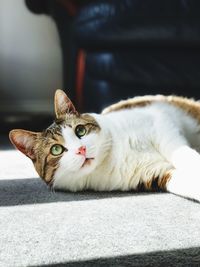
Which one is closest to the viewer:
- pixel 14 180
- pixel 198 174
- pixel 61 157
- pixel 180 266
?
pixel 180 266

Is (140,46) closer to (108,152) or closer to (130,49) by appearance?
(130,49)

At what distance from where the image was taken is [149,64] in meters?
1.92

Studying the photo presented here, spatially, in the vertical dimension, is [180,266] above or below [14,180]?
above

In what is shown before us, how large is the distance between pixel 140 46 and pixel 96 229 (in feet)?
3.69

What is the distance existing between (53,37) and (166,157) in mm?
1805

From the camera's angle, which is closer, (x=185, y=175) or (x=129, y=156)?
(x=185, y=175)

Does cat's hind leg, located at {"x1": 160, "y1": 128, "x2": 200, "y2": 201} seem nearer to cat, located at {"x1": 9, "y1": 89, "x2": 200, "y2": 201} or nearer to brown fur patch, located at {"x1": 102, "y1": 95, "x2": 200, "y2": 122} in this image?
cat, located at {"x1": 9, "y1": 89, "x2": 200, "y2": 201}

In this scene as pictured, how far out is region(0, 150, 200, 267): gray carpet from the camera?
31.0 inches

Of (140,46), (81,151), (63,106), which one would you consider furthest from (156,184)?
(140,46)

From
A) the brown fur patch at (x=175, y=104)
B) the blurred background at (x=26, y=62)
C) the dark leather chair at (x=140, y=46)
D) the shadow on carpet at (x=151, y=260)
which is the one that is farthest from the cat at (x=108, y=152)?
the blurred background at (x=26, y=62)

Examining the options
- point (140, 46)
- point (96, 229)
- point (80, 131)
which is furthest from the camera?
point (140, 46)

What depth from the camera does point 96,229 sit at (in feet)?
3.06

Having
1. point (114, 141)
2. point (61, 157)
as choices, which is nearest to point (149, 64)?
point (114, 141)

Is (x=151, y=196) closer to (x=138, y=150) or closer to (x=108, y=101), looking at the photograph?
(x=138, y=150)
